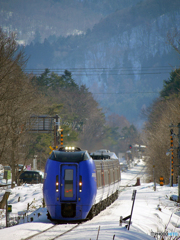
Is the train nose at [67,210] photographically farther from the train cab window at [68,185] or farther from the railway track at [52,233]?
the railway track at [52,233]

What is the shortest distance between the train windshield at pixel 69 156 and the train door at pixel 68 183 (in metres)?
0.25

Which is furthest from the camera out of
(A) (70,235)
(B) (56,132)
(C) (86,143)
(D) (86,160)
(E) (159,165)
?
(C) (86,143)

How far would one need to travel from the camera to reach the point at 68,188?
43.3 ft

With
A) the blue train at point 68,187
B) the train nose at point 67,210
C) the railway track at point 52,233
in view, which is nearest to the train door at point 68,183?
the blue train at point 68,187

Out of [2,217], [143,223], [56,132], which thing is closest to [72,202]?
[143,223]

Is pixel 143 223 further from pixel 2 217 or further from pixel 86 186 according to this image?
pixel 2 217

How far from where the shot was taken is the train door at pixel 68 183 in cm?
1313

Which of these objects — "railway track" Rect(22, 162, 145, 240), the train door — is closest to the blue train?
the train door

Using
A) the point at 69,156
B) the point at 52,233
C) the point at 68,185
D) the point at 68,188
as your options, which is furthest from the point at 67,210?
the point at 52,233

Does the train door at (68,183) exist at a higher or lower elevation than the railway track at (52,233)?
higher

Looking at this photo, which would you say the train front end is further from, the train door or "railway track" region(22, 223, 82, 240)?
"railway track" region(22, 223, 82, 240)

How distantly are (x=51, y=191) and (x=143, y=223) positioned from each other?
3.59m

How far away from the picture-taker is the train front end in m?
13.1

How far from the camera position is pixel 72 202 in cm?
→ 1312
